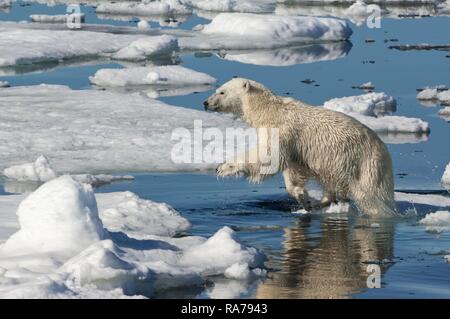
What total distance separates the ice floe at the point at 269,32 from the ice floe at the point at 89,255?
13056 millimetres

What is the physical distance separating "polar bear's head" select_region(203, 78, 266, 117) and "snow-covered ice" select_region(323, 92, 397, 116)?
421 centimetres

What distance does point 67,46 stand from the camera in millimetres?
19281

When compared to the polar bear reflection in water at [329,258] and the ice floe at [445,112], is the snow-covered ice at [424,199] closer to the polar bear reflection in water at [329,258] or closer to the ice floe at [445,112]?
the polar bear reflection in water at [329,258]

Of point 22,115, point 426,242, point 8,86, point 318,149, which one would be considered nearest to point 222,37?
point 8,86

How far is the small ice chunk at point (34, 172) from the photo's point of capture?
1042 cm

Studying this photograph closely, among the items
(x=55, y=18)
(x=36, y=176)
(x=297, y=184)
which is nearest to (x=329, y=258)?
(x=297, y=184)

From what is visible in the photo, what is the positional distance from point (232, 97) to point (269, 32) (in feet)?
37.7

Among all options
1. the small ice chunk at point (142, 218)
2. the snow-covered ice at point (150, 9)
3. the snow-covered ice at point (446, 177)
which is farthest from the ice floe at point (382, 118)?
the snow-covered ice at point (150, 9)

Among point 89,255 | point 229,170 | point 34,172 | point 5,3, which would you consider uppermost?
point 89,255

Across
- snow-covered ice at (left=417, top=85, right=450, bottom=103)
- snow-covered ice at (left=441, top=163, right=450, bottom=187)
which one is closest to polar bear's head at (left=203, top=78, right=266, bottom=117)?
snow-covered ice at (left=441, top=163, right=450, bottom=187)

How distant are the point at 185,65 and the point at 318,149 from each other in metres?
9.36

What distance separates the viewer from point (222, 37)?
21.2m

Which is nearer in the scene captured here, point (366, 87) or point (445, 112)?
point (445, 112)

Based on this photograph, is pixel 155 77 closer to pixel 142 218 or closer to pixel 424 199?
pixel 424 199
